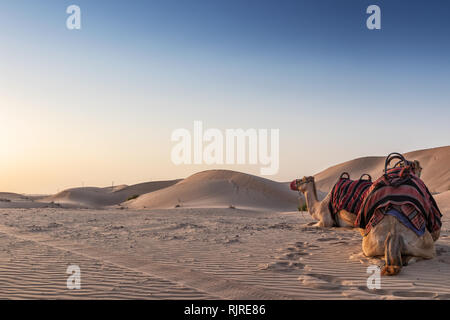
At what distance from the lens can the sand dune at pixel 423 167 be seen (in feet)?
180

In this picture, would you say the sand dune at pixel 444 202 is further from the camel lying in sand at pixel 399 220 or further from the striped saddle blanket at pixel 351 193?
the camel lying in sand at pixel 399 220

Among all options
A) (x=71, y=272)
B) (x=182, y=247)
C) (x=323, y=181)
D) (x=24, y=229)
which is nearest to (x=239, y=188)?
(x=24, y=229)

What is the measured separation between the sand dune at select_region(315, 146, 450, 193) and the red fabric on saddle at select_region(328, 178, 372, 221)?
4162 centimetres

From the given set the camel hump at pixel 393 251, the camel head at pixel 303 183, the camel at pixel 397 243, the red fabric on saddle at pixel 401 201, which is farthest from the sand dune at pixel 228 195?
the camel hump at pixel 393 251

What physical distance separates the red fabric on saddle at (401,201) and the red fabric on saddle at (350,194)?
1.26m

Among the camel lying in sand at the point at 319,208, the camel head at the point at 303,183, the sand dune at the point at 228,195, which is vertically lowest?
the sand dune at the point at 228,195

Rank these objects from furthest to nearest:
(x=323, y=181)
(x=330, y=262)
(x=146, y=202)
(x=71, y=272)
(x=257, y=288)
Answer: (x=323, y=181)
(x=146, y=202)
(x=330, y=262)
(x=71, y=272)
(x=257, y=288)

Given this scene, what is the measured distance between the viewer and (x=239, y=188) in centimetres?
4012

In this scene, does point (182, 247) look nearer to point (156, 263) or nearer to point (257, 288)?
point (156, 263)

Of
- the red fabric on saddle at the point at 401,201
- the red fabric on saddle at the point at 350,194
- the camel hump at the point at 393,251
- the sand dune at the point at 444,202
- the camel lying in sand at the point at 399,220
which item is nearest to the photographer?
the camel hump at the point at 393,251

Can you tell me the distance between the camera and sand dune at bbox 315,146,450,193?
5484 cm

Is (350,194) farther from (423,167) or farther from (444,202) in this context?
(423,167)
